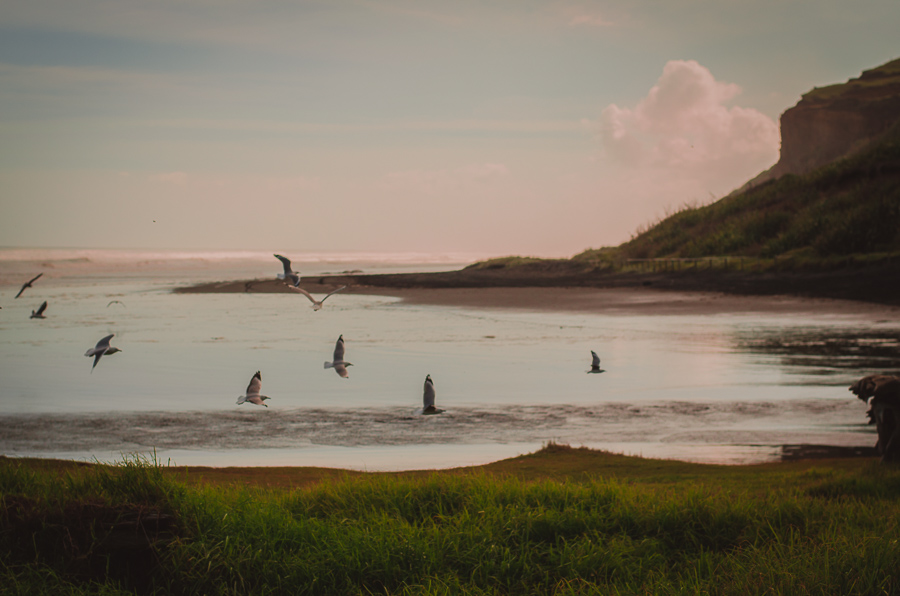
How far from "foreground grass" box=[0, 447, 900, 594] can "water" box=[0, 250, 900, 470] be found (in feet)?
8.93

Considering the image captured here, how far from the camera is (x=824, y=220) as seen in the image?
53562mm

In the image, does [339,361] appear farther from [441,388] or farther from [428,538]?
[441,388]

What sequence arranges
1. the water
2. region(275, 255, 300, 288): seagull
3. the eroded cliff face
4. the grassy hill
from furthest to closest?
the eroded cliff face, the grassy hill, the water, region(275, 255, 300, 288): seagull

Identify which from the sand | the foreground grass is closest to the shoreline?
the sand

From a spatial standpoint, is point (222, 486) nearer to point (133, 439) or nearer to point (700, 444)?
point (133, 439)

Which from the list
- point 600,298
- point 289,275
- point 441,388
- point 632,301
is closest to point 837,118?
point 600,298

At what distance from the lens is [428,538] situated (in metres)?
5.97

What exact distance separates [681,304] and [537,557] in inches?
1375

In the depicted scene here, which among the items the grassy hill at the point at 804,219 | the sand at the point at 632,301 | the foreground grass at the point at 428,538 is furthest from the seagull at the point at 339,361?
the grassy hill at the point at 804,219

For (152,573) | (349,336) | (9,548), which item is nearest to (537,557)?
(152,573)

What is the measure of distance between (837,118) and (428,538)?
113354 millimetres

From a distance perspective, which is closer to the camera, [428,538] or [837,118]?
[428,538]

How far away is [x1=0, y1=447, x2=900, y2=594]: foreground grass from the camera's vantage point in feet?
17.4

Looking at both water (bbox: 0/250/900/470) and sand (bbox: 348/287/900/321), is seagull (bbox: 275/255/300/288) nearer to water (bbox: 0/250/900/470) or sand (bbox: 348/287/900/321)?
water (bbox: 0/250/900/470)
